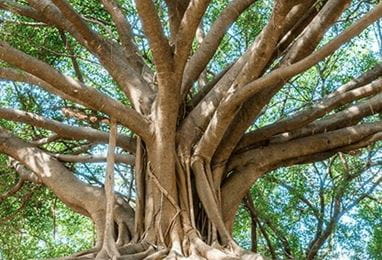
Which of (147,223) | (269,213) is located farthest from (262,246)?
(147,223)

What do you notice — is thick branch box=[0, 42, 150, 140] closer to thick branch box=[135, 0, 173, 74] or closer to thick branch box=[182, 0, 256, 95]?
thick branch box=[135, 0, 173, 74]

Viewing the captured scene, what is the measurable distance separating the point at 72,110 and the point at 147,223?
4.58 feet

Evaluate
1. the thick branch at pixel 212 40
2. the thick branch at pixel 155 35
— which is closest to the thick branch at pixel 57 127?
the thick branch at pixel 212 40

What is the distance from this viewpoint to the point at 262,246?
6.47 meters

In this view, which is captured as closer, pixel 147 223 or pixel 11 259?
pixel 147 223

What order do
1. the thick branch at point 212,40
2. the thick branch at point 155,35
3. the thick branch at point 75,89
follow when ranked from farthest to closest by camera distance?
the thick branch at point 212,40 < the thick branch at point 75,89 < the thick branch at point 155,35

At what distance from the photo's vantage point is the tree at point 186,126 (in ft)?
10.7

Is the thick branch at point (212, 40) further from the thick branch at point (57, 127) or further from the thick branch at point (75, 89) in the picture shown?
the thick branch at point (57, 127)

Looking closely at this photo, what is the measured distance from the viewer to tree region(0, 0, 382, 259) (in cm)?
327

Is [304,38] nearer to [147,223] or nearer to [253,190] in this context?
[147,223]

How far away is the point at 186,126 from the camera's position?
152 inches

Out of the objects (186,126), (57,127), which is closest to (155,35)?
(186,126)

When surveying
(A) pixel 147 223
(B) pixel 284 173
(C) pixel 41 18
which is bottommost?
(A) pixel 147 223

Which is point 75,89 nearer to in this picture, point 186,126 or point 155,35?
point 155,35
